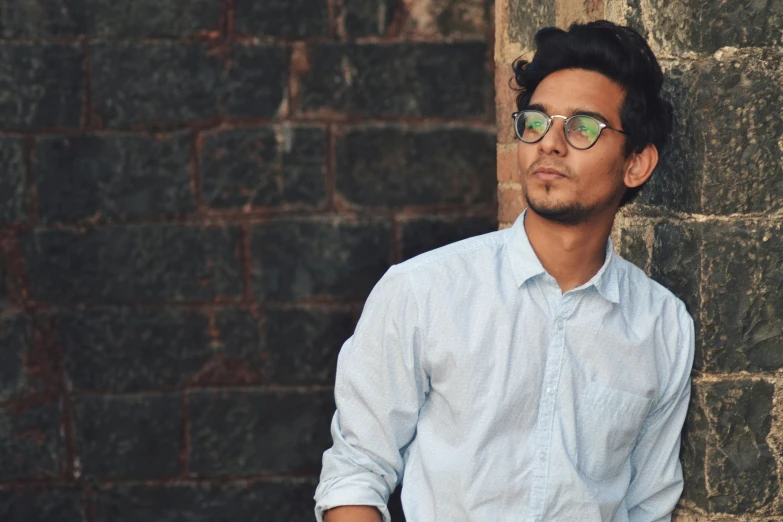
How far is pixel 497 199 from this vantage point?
13.4ft

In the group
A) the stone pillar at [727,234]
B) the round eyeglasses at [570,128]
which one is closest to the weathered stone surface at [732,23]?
the stone pillar at [727,234]

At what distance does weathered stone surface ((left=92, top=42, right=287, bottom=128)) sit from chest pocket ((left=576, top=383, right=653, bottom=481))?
1982mm

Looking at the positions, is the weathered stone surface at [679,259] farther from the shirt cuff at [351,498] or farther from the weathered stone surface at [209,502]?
the weathered stone surface at [209,502]

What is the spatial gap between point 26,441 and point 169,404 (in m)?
0.54

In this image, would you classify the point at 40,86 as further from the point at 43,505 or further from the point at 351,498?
the point at 351,498

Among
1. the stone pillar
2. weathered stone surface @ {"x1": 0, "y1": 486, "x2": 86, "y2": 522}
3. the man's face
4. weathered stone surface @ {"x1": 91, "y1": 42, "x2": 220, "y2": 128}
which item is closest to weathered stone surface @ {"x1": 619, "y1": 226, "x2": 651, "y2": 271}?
the stone pillar

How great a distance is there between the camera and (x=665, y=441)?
2611 mm

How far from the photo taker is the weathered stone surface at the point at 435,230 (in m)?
4.09

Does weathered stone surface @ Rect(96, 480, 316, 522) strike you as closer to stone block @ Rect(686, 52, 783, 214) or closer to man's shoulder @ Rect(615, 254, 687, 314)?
man's shoulder @ Rect(615, 254, 687, 314)

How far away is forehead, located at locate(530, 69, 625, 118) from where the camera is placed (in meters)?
2.49

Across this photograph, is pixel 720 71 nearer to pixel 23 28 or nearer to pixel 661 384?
pixel 661 384

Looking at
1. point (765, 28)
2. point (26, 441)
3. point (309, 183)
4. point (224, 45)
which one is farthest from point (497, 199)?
point (26, 441)

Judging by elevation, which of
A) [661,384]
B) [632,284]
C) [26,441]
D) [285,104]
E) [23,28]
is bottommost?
[26,441]

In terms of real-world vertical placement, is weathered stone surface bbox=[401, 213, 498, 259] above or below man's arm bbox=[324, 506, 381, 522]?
above
